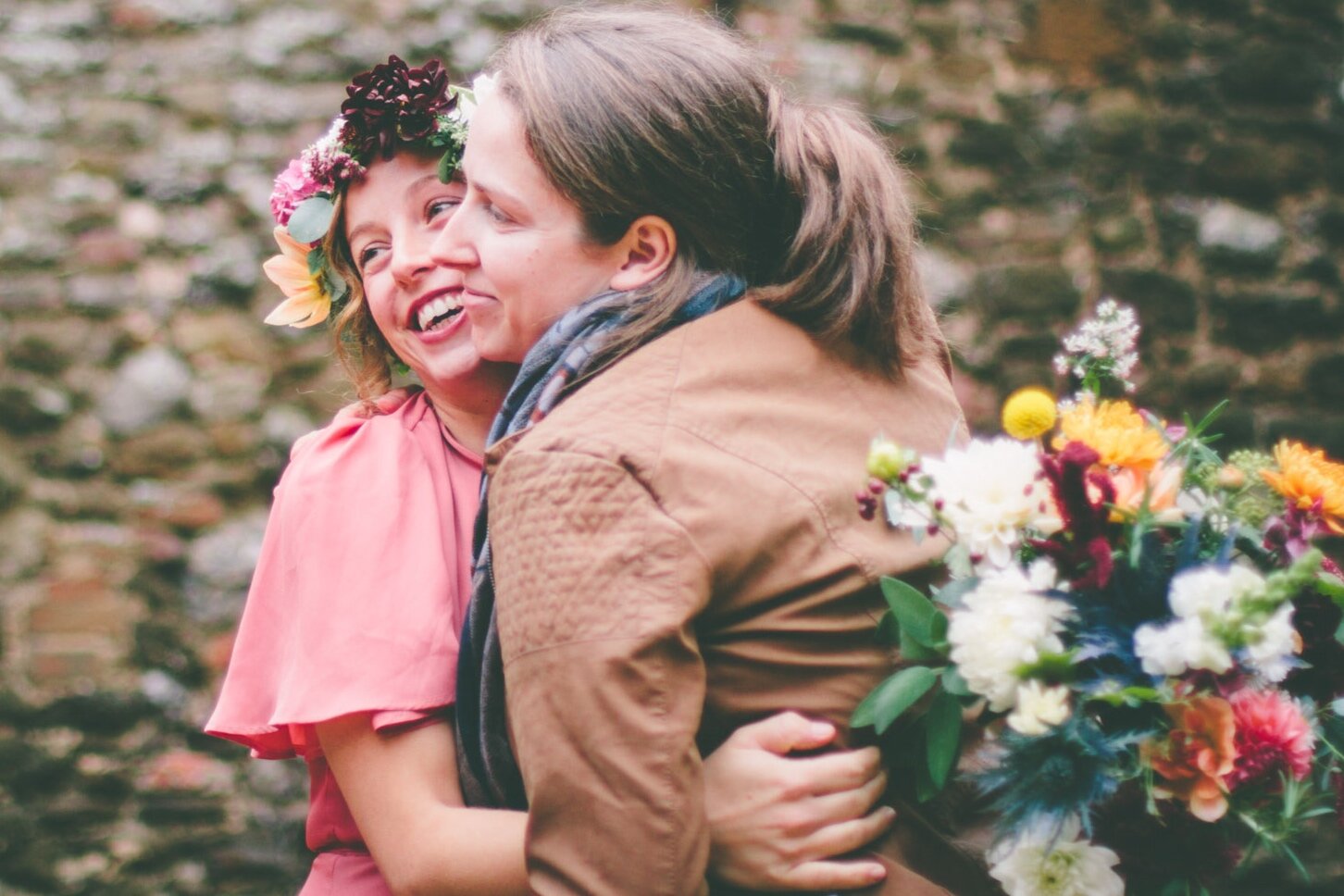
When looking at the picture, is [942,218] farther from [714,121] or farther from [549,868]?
[549,868]

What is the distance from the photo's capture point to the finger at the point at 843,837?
1471 millimetres

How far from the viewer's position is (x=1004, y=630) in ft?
4.33

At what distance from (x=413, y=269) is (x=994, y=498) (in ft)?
3.27

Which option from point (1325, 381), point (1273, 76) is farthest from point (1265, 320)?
point (1273, 76)

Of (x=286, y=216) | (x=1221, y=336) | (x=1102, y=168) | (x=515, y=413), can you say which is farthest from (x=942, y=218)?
(x=515, y=413)

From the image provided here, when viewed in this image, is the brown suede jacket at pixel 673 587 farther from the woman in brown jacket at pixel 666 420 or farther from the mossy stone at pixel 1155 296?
the mossy stone at pixel 1155 296

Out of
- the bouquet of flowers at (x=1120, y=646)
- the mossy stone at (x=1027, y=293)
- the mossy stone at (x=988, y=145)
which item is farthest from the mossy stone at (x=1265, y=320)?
the bouquet of flowers at (x=1120, y=646)

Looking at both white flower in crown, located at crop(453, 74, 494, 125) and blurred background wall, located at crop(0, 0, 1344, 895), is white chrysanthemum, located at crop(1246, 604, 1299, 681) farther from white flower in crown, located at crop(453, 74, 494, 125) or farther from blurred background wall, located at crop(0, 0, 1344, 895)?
blurred background wall, located at crop(0, 0, 1344, 895)

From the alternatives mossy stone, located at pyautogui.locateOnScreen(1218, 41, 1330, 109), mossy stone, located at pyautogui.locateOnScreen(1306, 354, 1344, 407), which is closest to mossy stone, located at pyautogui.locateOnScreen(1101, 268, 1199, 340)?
mossy stone, located at pyautogui.locateOnScreen(1306, 354, 1344, 407)

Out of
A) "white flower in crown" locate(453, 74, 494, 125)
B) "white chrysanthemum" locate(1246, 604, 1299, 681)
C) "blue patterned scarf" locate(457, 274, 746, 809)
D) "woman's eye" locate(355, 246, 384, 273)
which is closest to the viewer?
"white chrysanthemum" locate(1246, 604, 1299, 681)

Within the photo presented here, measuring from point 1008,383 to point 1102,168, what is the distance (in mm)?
715

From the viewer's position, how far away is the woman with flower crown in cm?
148

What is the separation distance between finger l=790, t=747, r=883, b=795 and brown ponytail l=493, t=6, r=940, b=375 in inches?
21.7

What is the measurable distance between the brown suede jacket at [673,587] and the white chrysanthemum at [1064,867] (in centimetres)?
15
